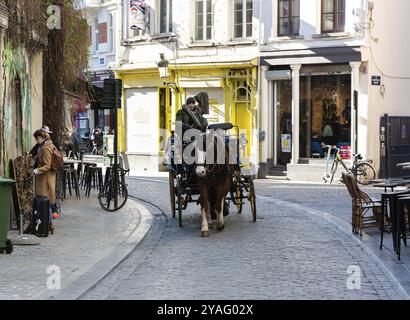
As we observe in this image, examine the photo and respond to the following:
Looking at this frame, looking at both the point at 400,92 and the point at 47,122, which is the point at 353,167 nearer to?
the point at 400,92

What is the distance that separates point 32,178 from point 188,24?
1604cm

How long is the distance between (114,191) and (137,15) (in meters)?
14.5

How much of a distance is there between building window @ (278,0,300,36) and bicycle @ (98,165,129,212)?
12250 millimetres

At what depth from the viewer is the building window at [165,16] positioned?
28.8 meters

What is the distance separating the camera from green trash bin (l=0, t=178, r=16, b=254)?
967 cm

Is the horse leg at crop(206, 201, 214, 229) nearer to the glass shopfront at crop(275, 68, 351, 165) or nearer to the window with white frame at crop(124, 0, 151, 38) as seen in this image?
the glass shopfront at crop(275, 68, 351, 165)

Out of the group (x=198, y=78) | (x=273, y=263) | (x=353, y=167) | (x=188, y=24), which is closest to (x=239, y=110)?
(x=198, y=78)

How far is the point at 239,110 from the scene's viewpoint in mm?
27469

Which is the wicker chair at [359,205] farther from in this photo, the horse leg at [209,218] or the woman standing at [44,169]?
the woman standing at [44,169]

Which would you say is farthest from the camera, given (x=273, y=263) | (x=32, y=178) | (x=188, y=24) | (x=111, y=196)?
(x=188, y=24)

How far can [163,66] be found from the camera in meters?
27.8

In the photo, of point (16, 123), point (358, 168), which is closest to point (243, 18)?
point (358, 168)

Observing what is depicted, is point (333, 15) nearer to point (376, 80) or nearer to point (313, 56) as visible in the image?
point (313, 56)

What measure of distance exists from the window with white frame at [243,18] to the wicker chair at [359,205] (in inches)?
617
